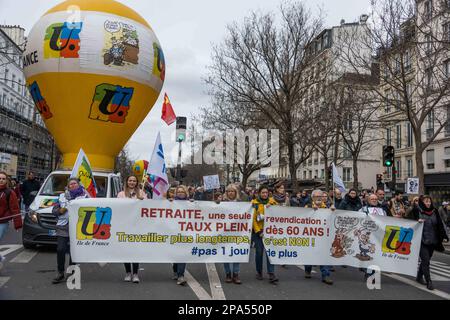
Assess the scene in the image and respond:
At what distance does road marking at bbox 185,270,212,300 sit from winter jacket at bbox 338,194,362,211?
3562mm

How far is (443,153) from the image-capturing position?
33938 mm

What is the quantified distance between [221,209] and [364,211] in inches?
114

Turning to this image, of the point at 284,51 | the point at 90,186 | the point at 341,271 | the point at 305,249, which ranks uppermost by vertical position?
the point at 284,51

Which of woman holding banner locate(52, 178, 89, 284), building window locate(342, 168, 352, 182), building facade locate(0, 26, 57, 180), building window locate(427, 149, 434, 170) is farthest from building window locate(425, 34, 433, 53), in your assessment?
building window locate(342, 168, 352, 182)

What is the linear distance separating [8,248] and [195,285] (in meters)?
5.75

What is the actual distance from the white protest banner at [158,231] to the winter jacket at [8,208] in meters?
1.20

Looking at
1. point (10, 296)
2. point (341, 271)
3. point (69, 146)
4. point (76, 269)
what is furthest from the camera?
point (69, 146)

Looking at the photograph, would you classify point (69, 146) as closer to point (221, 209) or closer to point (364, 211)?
point (221, 209)

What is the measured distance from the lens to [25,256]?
928cm

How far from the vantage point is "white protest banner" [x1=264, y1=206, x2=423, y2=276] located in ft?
25.8

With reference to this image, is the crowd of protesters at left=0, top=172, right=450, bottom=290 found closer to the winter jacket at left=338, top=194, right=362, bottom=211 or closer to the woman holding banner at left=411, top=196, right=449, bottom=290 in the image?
the woman holding banner at left=411, top=196, right=449, bottom=290

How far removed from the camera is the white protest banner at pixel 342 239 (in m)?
7.85

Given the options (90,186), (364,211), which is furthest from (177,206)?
A: (364,211)

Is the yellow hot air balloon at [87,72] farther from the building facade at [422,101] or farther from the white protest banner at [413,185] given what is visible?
the white protest banner at [413,185]
